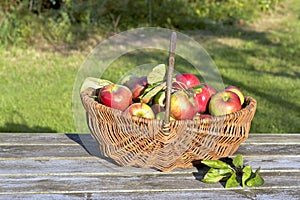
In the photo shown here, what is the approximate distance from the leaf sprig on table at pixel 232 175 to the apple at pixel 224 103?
6.6 inches

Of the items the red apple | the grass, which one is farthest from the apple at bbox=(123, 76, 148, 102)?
the grass

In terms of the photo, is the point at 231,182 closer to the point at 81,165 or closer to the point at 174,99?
the point at 174,99

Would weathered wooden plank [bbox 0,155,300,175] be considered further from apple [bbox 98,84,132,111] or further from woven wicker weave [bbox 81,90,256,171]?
apple [bbox 98,84,132,111]

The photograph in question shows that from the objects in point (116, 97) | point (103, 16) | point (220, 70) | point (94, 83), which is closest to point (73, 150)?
point (94, 83)

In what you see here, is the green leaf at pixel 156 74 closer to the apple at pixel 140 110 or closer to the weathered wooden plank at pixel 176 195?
the apple at pixel 140 110

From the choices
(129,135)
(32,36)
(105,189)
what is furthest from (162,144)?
(32,36)

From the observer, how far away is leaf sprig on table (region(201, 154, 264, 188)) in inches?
66.9

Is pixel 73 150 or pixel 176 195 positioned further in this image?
pixel 73 150

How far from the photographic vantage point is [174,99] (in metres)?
1.68

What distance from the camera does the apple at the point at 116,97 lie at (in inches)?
68.1

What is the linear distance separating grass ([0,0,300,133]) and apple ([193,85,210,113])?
7.91 feet

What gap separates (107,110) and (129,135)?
0.10 meters

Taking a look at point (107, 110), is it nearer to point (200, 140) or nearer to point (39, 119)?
point (200, 140)

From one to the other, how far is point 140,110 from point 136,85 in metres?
0.19
